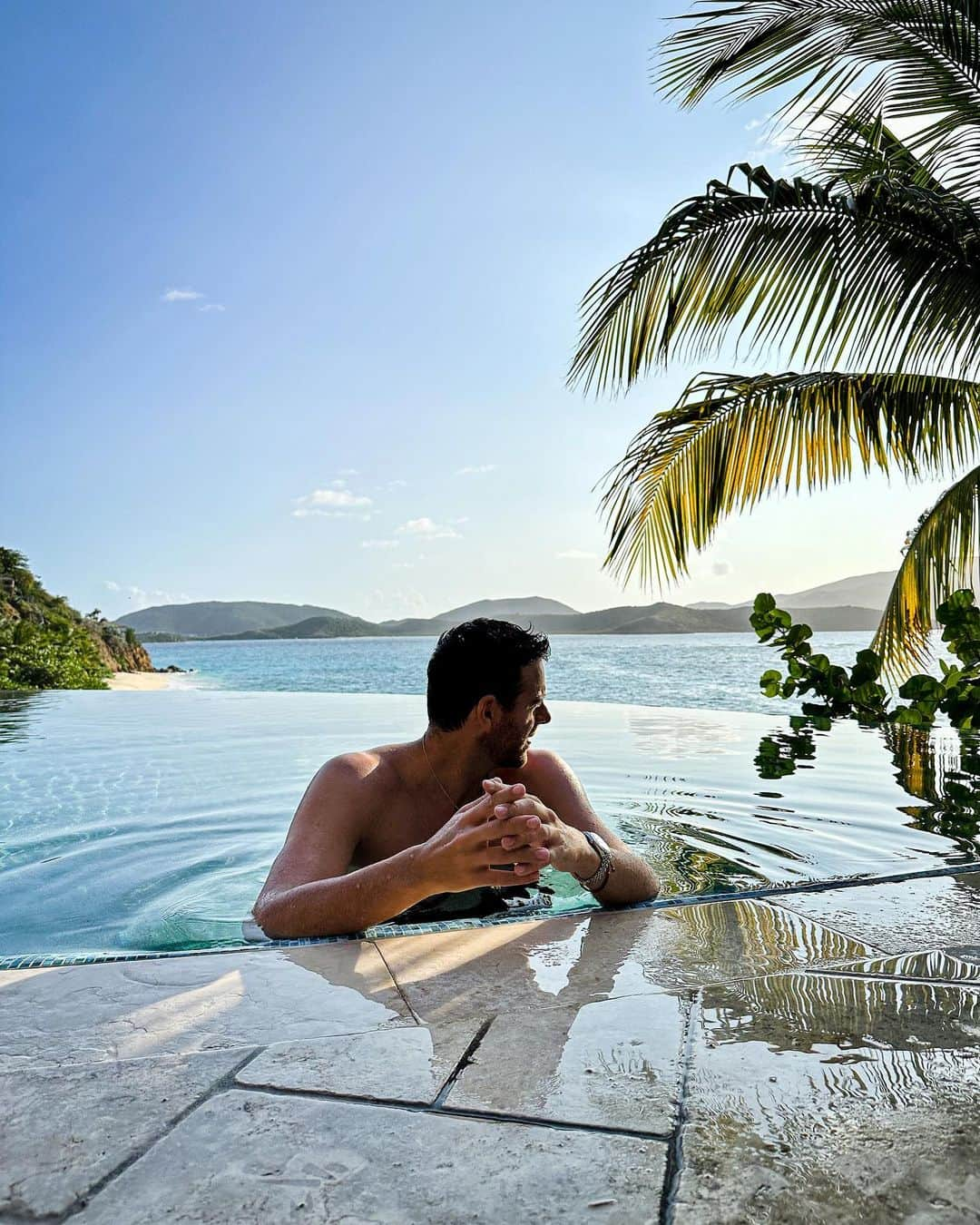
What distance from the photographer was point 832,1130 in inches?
47.9

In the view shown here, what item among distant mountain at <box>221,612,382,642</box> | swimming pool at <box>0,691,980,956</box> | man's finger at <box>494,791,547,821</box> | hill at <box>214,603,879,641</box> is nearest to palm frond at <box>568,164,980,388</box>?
swimming pool at <box>0,691,980,956</box>

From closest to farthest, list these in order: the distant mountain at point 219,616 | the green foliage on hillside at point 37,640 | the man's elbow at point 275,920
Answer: the man's elbow at point 275,920 < the green foliage on hillside at point 37,640 < the distant mountain at point 219,616

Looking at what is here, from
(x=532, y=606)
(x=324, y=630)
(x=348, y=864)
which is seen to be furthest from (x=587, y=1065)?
(x=324, y=630)

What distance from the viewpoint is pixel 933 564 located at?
19.6 ft

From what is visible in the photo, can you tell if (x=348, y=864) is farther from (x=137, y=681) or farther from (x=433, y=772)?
(x=137, y=681)

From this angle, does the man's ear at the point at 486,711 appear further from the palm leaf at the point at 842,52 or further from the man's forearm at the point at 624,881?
the palm leaf at the point at 842,52

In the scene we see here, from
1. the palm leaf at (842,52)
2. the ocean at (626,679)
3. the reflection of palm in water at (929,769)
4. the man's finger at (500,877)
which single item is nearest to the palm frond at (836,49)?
the palm leaf at (842,52)

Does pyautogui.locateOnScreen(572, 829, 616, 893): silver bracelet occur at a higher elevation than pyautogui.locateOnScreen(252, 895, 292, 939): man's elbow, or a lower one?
higher

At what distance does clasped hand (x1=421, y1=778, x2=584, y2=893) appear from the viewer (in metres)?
2.10

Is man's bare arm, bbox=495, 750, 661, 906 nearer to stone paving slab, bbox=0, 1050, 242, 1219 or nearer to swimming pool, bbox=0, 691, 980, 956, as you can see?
swimming pool, bbox=0, 691, 980, 956

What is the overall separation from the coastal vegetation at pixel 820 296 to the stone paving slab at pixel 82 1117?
4.31 meters

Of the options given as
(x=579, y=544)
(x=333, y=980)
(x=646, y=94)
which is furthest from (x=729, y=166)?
(x=579, y=544)

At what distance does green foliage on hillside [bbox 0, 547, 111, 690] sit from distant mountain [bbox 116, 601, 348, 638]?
57.3 meters

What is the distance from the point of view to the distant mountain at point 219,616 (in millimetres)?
83375
